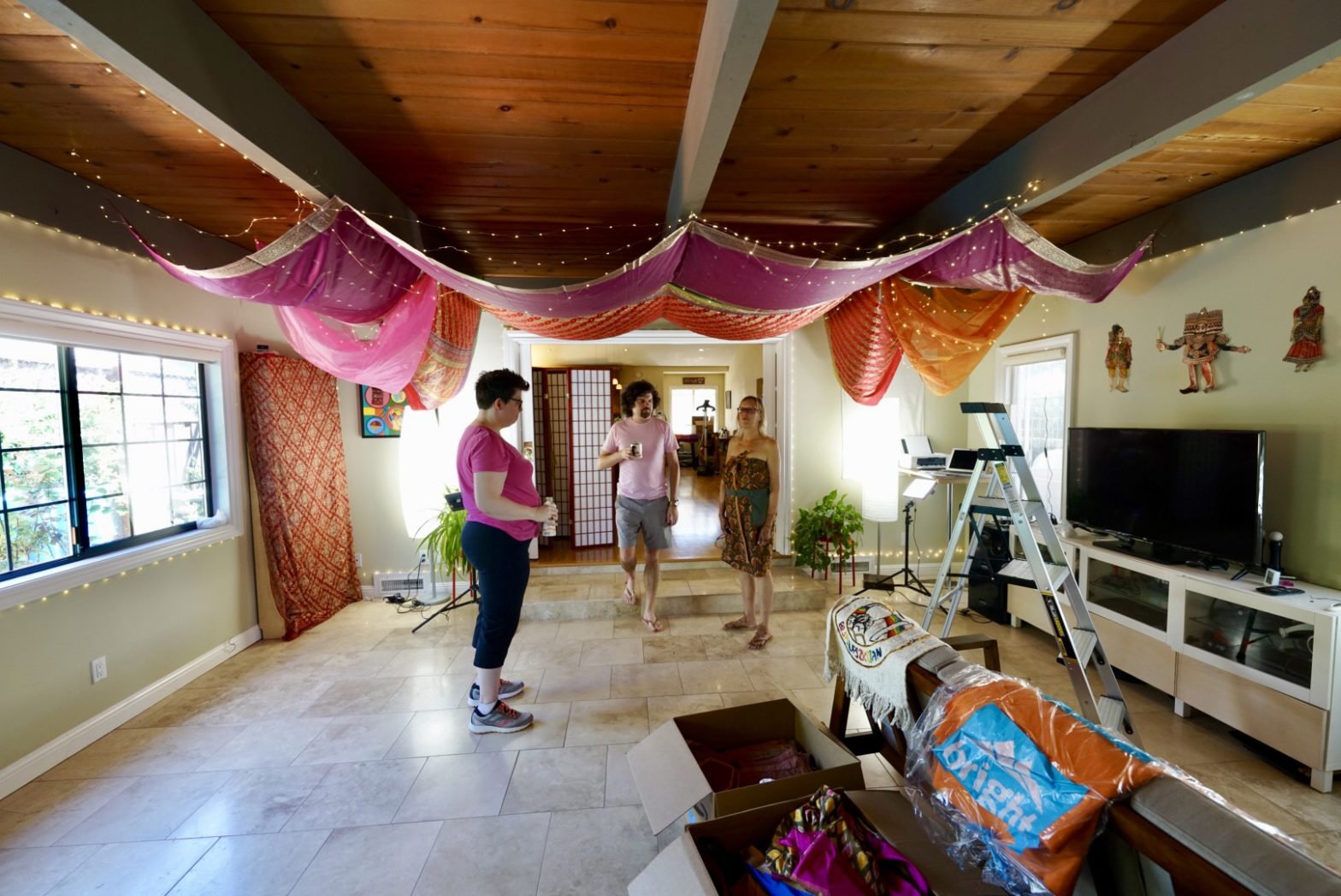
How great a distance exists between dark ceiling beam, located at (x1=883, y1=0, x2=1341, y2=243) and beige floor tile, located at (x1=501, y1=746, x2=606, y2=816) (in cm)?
276

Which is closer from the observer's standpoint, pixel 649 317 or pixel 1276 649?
pixel 1276 649

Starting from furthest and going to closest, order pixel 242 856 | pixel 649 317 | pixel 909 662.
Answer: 1. pixel 649 317
2. pixel 242 856
3. pixel 909 662

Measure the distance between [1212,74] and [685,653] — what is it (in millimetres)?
3077

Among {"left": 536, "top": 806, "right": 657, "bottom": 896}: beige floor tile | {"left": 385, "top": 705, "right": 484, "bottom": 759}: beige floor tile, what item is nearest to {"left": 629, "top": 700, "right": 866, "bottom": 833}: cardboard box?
{"left": 536, "top": 806, "right": 657, "bottom": 896}: beige floor tile

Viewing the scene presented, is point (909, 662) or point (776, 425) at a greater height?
point (776, 425)

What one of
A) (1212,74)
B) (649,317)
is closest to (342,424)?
(649,317)

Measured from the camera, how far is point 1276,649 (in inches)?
82.4

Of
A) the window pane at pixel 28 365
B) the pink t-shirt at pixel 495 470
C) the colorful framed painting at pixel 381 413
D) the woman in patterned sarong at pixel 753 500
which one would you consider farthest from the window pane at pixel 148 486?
the woman in patterned sarong at pixel 753 500

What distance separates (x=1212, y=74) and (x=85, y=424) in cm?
447

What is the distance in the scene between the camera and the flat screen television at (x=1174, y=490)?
2217mm

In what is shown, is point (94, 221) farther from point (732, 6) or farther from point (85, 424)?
point (732, 6)

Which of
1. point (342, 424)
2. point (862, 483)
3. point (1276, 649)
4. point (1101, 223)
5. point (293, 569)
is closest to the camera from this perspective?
point (1276, 649)

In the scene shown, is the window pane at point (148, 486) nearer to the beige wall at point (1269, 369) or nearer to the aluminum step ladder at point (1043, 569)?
the aluminum step ladder at point (1043, 569)

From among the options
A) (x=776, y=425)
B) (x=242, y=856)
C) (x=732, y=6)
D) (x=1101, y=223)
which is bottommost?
(x=242, y=856)
